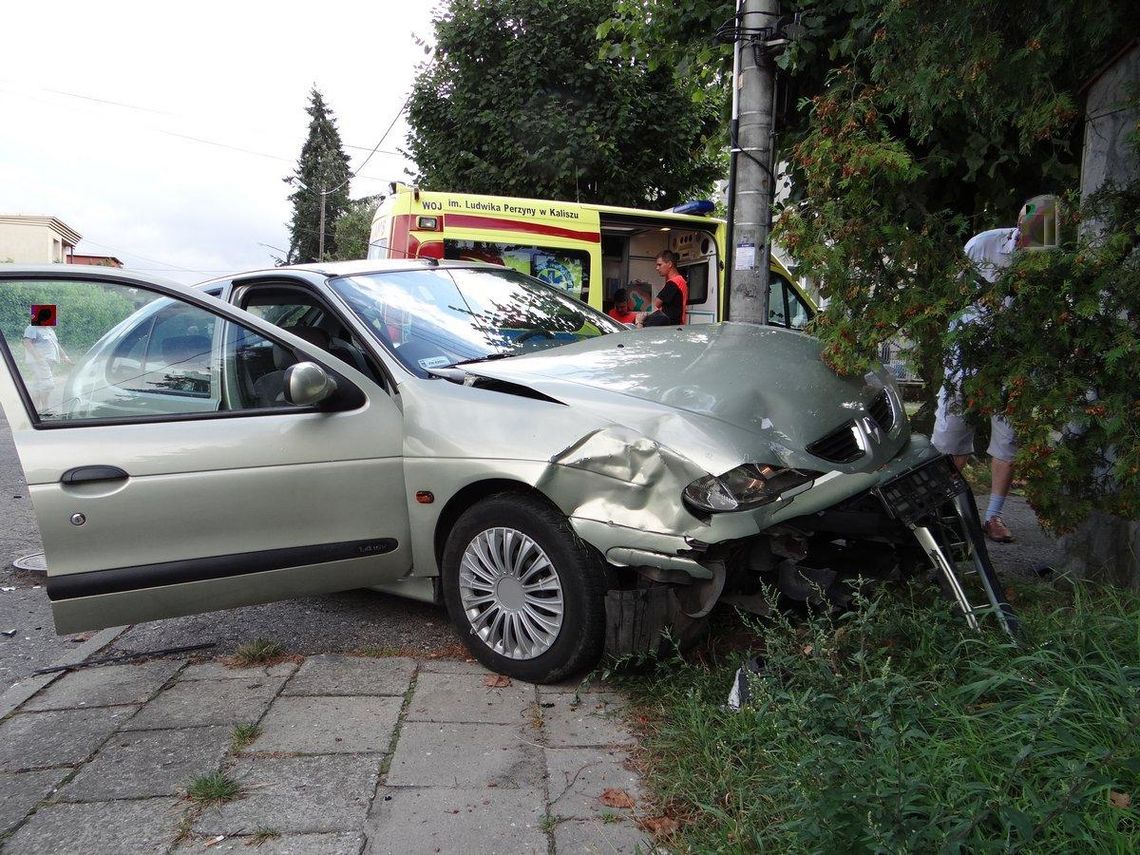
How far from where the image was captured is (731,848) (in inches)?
86.1

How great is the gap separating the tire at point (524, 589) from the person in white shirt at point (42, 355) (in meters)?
1.64

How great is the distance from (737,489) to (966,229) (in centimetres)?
180

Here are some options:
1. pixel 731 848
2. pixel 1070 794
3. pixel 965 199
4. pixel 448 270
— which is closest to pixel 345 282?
pixel 448 270

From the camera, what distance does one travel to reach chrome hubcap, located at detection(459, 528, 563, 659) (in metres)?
A: 3.28

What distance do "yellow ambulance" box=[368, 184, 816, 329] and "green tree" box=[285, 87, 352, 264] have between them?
5774cm

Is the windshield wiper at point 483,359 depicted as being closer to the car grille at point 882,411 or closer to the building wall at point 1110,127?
the car grille at point 882,411

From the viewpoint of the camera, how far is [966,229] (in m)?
3.81

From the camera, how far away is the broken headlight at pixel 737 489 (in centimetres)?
291

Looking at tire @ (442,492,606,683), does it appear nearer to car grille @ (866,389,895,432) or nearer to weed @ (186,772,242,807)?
weed @ (186,772,242,807)

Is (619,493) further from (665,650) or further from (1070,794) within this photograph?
(1070,794)

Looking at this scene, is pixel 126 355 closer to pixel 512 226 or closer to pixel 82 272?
pixel 82 272

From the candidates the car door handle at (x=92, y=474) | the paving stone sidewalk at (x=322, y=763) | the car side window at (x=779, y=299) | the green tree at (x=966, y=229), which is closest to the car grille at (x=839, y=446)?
the green tree at (x=966, y=229)

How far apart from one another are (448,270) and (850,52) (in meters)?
2.66

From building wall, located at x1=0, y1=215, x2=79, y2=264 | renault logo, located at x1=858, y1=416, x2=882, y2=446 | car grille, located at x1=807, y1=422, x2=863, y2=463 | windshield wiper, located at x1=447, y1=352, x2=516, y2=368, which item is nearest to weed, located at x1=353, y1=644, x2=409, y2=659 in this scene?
windshield wiper, located at x1=447, y1=352, x2=516, y2=368
